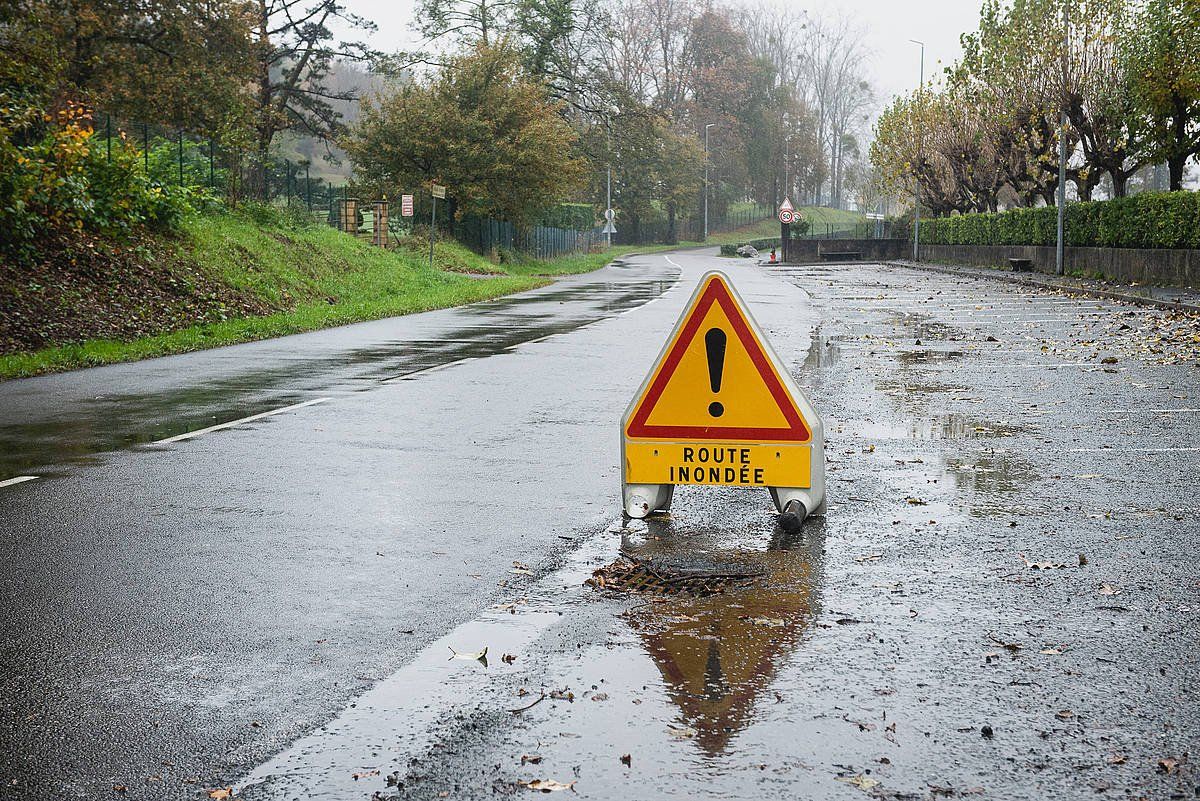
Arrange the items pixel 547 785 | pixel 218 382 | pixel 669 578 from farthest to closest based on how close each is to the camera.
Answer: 1. pixel 218 382
2. pixel 669 578
3. pixel 547 785

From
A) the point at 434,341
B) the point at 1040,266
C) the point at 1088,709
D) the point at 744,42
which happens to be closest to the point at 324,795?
the point at 1088,709

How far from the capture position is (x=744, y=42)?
115 metres

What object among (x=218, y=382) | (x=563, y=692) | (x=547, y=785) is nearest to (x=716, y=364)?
(x=563, y=692)

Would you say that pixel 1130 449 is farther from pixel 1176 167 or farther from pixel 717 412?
pixel 1176 167

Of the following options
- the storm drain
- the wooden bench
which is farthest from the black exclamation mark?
the wooden bench

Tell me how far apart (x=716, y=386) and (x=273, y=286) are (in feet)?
67.4

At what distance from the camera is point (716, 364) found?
7055 mm

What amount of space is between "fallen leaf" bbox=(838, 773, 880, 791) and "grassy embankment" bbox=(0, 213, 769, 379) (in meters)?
13.2

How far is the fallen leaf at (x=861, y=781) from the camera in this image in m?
3.63

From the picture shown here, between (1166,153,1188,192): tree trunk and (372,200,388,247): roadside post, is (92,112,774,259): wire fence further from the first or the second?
(1166,153,1188,192): tree trunk

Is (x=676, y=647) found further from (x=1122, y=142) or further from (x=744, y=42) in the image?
(x=744, y=42)

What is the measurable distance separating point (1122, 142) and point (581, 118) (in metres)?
55.4

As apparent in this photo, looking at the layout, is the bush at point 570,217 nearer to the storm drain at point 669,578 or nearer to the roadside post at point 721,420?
the roadside post at point 721,420

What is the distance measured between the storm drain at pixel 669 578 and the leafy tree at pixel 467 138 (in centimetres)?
4256
